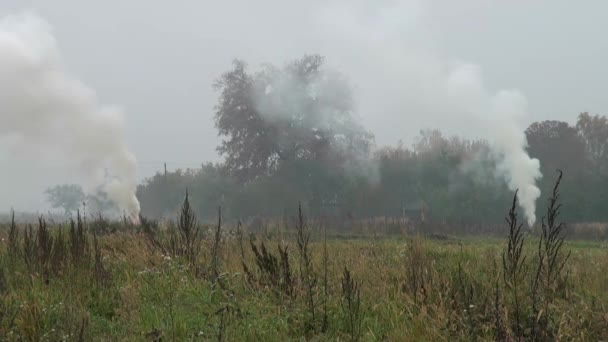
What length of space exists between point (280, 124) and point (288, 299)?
40353 mm

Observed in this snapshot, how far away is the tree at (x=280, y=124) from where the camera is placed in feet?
148

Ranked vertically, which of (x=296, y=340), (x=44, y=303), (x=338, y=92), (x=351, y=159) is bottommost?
(x=296, y=340)

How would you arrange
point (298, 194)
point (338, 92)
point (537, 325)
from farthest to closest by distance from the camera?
1. point (338, 92)
2. point (298, 194)
3. point (537, 325)

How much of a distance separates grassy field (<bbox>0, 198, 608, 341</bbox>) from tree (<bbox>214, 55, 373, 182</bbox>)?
3783cm

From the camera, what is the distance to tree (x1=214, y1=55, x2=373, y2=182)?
45.0 metres

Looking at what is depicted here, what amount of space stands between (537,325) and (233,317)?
2.68 metres

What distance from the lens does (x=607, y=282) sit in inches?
232

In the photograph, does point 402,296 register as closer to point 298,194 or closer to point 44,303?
point 44,303

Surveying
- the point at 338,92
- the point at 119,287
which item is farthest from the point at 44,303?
the point at 338,92

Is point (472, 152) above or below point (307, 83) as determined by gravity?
below

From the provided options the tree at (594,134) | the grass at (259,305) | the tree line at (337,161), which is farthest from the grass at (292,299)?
the tree at (594,134)

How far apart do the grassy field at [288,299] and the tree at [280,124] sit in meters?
37.8

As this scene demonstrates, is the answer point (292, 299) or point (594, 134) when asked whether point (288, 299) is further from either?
point (594, 134)

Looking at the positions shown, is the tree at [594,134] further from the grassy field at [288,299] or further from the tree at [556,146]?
the grassy field at [288,299]
